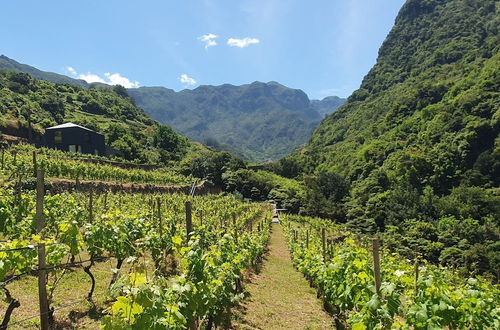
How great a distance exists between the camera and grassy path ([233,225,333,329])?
973 cm

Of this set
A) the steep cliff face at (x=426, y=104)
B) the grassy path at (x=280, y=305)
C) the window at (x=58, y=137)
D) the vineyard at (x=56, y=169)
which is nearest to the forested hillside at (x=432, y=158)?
the steep cliff face at (x=426, y=104)

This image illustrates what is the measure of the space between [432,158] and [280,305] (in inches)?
2873

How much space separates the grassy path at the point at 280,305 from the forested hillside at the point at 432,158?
1562 cm

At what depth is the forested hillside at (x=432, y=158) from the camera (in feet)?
172

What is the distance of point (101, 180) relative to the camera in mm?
31906

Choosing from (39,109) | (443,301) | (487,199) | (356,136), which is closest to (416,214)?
(487,199)

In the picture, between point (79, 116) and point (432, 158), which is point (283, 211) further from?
point (79, 116)

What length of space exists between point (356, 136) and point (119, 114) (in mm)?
69544

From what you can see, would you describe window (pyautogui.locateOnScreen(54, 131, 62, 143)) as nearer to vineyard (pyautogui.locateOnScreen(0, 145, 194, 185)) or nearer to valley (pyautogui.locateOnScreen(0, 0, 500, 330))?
valley (pyautogui.locateOnScreen(0, 0, 500, 330))

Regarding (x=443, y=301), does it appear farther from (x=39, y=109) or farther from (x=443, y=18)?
(x=443, y=18)

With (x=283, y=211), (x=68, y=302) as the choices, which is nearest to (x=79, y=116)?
(x=283, y=211)

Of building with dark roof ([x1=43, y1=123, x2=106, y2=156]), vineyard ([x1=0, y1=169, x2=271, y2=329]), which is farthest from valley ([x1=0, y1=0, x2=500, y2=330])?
building with dark roof ([x1=43, y1=123, x2=106, y2=156])

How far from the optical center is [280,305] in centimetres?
1168

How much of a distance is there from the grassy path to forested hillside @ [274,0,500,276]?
51.3ft
